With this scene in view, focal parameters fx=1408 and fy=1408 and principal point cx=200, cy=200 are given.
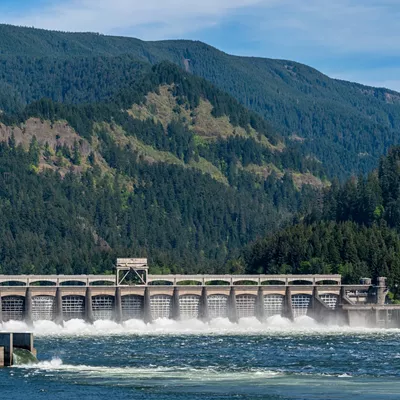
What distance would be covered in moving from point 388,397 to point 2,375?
3864cm

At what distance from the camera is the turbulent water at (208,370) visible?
12950 centimetres

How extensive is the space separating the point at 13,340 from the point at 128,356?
19.5 m

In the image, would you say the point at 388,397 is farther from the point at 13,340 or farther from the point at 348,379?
the point at 13,340

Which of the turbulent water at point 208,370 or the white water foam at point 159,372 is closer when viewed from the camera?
the turbulent water at point 208,370

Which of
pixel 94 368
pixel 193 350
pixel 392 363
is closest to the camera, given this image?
pixel 94 368

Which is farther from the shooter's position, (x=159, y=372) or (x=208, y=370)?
(x=208, y=370)

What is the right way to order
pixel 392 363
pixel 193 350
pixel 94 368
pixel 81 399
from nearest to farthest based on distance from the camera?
1. pixel 81 399
2. pixel 94 368
3. pixel 392 363
4. pixel 193 350

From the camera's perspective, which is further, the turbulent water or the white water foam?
the white water foam

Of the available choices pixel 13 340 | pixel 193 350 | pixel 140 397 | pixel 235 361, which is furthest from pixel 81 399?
pixel 193 350

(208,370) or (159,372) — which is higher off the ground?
(159,372)

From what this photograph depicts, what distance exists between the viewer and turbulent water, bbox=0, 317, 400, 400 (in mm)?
129500

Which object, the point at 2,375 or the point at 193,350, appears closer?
the point at 2,375

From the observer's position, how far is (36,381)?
136 m

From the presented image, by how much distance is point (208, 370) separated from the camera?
148 meters
